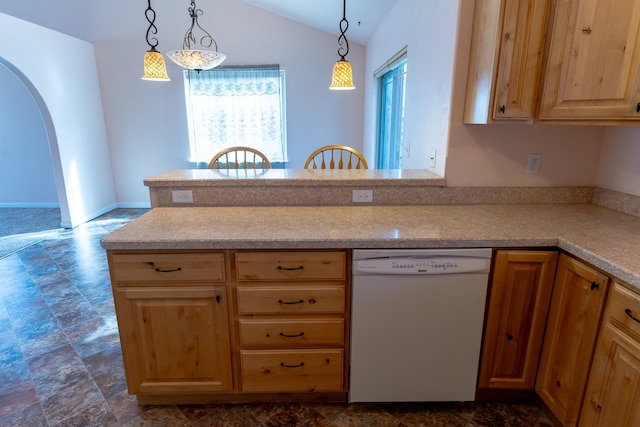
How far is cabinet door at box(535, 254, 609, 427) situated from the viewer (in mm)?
1291

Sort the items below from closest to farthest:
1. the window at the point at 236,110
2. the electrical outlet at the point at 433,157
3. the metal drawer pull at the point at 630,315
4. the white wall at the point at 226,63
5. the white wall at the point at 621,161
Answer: the metal drawer pull at the point at 630,315 < the white wall at the point at 621,161 < the electrical outlet at the point at 433,157 < the white wall at the point at 226,63 < the window at the point at 236,110

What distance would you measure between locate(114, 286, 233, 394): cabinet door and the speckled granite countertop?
239 millimetres

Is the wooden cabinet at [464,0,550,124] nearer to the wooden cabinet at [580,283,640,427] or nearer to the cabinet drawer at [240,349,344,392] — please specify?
the wooden cabinet at [580,283,640,427]

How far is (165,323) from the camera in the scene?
5.02ft

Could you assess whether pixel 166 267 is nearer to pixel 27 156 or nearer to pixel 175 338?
pixel 175 338

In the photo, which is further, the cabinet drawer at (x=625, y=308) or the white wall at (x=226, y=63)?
the white wall at (x=226, y=63)

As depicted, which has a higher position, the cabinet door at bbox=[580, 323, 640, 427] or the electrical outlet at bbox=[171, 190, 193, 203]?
the electrical outlet at bbox=[171, 190, 193, 203]

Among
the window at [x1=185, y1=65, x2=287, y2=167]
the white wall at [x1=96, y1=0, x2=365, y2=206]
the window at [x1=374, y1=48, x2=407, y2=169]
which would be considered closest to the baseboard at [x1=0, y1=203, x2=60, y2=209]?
the white wall at [x1=96, y1=0, x2=365, y2=206]

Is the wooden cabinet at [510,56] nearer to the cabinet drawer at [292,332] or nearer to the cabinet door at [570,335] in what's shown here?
the cabinet door at [570,335]

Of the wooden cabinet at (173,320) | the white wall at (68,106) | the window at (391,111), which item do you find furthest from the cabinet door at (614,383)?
the white wall at (68,106)

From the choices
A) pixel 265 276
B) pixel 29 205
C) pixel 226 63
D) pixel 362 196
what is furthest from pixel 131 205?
pixel 265 276

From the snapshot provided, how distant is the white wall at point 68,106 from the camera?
3694 mm

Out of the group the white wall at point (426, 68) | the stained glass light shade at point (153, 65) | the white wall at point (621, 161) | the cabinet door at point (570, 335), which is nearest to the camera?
the cabinet door at point (570, 335)

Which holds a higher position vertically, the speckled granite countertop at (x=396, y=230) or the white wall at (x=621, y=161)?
the white wall at (x=621, y=161)
